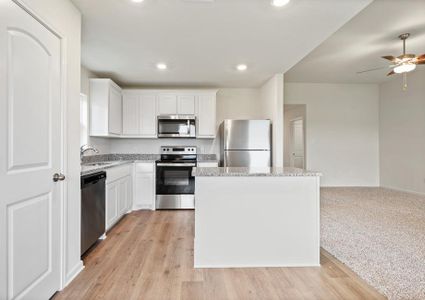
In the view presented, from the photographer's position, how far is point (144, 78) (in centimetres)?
Result: 451

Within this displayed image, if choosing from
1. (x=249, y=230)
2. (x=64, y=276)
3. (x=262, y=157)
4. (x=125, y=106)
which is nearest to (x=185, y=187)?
(x=262, y=157)

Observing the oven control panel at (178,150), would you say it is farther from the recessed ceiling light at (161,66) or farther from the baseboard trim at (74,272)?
the baseboard trim at (74,272)

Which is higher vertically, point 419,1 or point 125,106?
point 419,1

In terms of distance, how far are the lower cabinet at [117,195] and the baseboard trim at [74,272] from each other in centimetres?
93

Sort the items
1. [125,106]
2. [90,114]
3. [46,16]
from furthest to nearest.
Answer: [125,106] → [90,114] → [46,16]

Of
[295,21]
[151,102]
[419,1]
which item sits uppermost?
[419,1]

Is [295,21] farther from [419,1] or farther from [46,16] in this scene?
[46,16]

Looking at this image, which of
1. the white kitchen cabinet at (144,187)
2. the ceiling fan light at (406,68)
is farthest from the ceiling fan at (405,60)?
the white kitchen cabinet at (144,187)

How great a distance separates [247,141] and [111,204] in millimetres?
2340

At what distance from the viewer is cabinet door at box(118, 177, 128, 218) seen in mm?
3654

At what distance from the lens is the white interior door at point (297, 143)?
21.7ft

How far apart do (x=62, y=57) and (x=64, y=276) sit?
167cm

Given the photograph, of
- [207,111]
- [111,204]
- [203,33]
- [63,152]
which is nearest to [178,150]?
[207,111]

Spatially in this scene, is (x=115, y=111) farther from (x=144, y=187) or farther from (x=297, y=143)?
(x=297, y=143)
